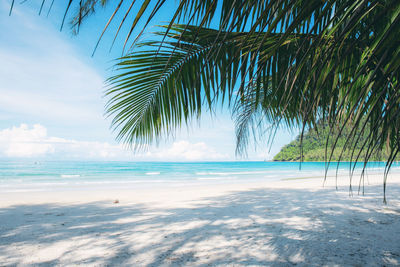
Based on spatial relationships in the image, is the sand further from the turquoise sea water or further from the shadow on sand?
the turquoise sea water

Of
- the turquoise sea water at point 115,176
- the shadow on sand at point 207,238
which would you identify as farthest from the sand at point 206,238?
the turquoise sea water at point 115,176

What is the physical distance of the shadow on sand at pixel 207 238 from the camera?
1888mm

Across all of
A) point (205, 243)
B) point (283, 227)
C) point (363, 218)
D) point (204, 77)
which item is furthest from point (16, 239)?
point (363, 218)

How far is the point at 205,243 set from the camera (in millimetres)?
2227

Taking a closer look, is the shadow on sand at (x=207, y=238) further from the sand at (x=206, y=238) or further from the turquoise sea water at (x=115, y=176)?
the turquoise sea water at (x=115, y=176)

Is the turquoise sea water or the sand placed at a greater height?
the sand

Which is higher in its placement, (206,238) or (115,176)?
(206,238)

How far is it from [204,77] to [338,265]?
1.82 m

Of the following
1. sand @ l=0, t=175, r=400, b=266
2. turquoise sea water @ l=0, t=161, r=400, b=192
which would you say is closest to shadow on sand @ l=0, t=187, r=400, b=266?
sand @ l=0, t=175, r=400, b=266

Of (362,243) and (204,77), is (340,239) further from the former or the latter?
(204,77)

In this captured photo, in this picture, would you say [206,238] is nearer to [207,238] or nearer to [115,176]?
[207,238]

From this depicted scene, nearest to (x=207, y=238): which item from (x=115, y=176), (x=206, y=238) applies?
(x=206, y=238)

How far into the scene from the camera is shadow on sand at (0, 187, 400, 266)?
1888 mm

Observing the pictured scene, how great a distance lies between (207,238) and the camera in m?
2.37
